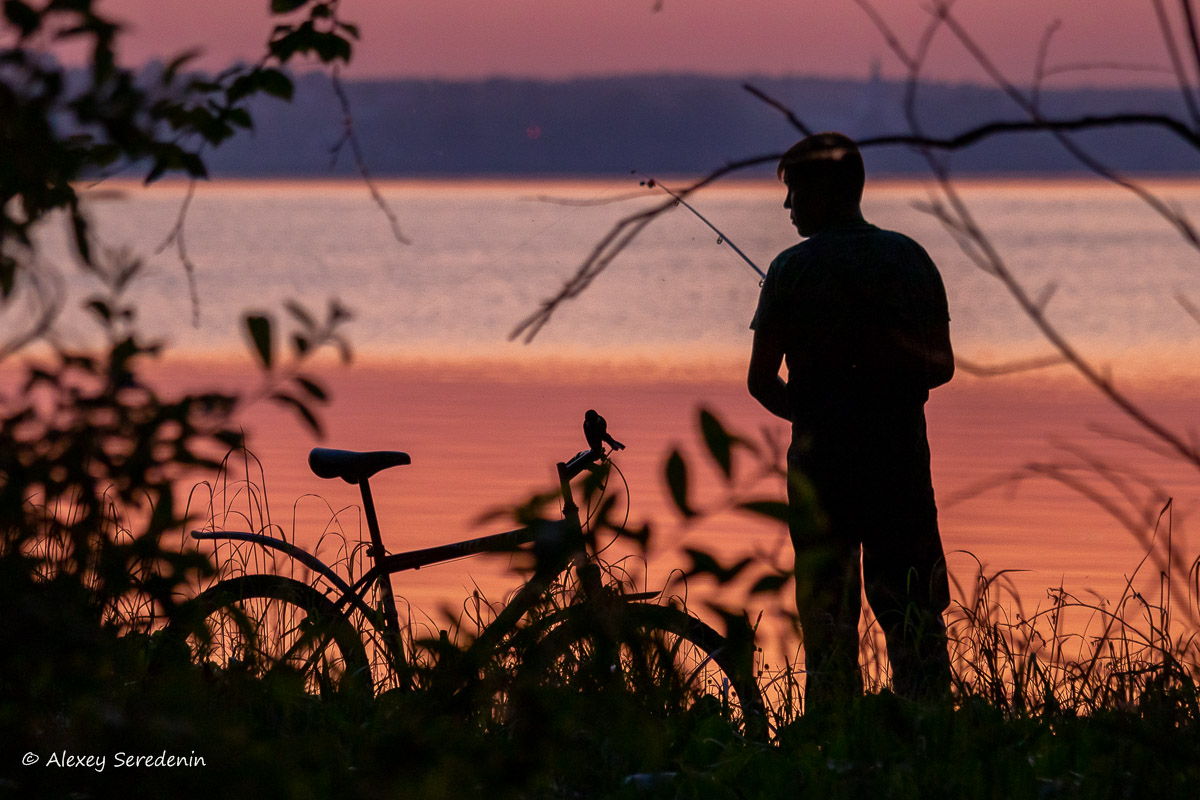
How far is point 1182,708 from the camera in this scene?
4199mm

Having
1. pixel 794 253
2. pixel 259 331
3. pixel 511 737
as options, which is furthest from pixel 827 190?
pixel 259 331

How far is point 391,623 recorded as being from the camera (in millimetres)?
4695

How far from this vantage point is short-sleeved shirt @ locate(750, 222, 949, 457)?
15.1 ft

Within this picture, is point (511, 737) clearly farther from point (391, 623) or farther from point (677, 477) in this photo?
point (677, 477)

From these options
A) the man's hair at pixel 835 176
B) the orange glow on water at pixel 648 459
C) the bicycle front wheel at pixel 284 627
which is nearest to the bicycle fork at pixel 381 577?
the bicycle front wheel at pixel 284 627

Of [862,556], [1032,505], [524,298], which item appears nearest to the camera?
[862,556]

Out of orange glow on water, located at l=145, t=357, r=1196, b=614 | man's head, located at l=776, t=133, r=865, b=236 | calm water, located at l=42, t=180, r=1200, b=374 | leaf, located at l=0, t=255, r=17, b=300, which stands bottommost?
leaf, located at l=0, t=255, r=17, b=300

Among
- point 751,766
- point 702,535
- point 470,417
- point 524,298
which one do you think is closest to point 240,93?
point 751,766

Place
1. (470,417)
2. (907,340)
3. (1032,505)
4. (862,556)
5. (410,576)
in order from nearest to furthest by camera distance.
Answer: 1. (907,340)
2. (862,556)
3. (410,576)
4. (1032,505)
5. (470,417)

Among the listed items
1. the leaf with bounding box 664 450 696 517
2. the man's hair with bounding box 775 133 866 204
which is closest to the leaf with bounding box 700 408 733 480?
the leaf with bounding box 664 450 696 517

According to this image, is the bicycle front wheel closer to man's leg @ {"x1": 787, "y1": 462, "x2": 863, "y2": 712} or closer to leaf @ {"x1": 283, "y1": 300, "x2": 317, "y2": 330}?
man's leg @ {"x1": 787, "y1": 462, "x2": 863, "y2": 712}

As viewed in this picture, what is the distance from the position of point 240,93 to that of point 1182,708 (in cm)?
322

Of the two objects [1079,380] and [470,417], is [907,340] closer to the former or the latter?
[470,417]

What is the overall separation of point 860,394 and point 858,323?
0.24 m
